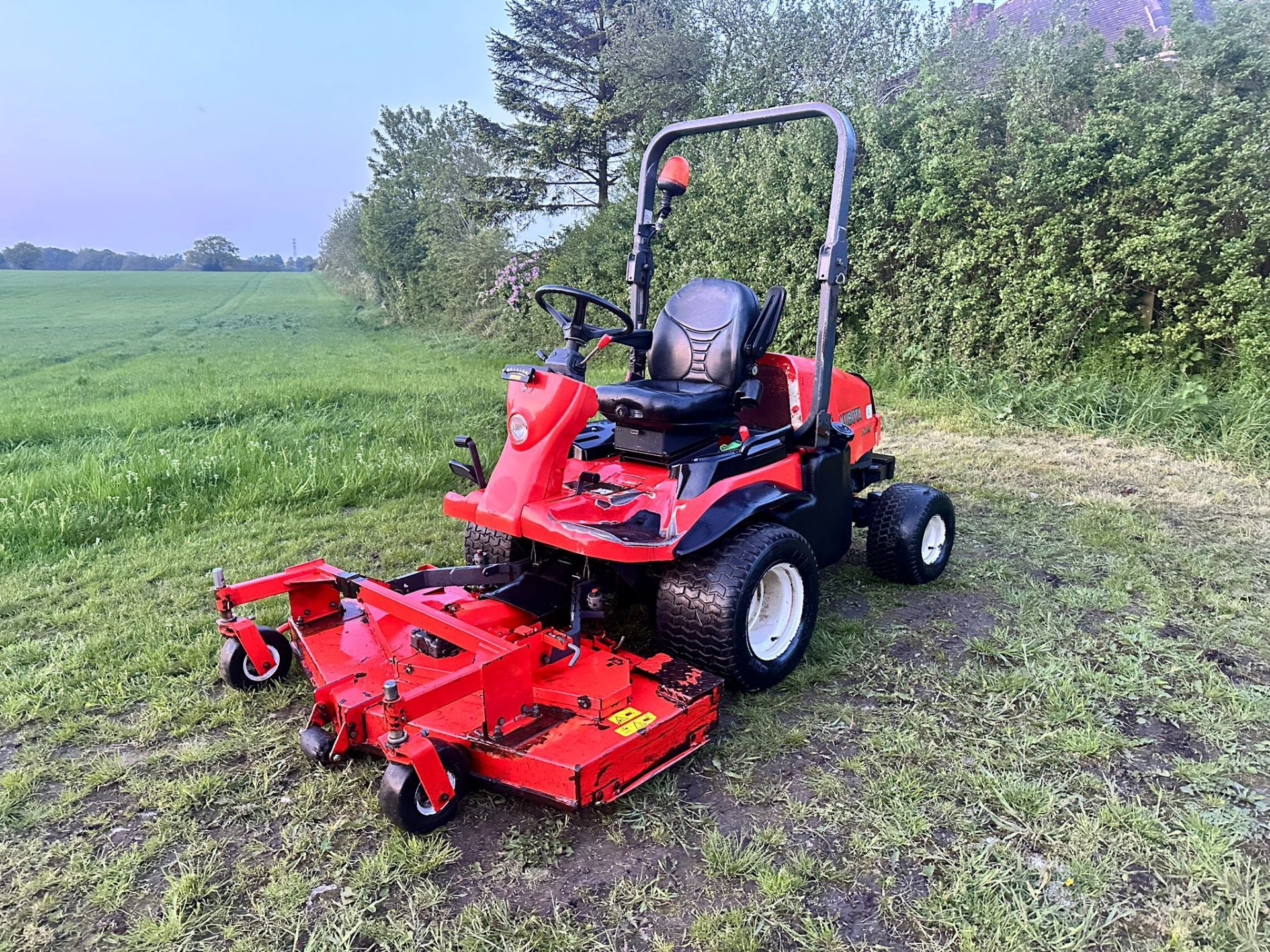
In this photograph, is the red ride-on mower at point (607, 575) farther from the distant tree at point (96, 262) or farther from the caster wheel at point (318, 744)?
the distant tree at point (96, 262)

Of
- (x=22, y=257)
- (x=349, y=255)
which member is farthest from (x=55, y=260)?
(x=349, y=255)

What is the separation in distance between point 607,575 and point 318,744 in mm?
1288

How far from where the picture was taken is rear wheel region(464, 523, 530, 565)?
376 centimetres

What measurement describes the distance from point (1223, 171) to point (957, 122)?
2.44m

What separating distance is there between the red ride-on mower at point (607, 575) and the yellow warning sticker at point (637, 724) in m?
0.01

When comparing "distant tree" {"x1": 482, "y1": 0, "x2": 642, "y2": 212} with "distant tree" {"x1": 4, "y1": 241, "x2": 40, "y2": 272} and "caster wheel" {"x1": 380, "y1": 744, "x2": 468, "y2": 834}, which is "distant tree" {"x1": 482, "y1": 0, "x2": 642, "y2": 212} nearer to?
"caster wheel" {"x1": 380, "y1": 744, "x2": 468, "y2": 834}

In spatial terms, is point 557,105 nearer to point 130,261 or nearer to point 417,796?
point 417,796

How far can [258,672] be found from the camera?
3311 millimetres

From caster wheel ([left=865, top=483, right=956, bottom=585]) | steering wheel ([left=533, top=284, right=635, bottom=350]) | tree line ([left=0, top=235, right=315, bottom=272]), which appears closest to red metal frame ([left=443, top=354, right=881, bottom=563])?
steering wheel ([left=533, top=284, right=635, bottom=350])

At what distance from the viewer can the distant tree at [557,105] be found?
17.8 meters

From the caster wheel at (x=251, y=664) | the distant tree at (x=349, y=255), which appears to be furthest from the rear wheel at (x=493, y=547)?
the distant tree at (x=349, y=255)

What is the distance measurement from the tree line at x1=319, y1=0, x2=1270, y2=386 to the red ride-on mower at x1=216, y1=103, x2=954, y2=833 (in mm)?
4505

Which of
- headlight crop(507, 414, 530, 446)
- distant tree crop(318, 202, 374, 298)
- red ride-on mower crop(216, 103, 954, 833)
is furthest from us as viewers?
distant tree crop(318, 202, 374, 298)

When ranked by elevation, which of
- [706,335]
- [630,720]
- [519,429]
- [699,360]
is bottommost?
[630,720]
